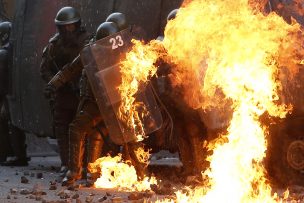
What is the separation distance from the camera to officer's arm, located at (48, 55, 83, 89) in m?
10.5

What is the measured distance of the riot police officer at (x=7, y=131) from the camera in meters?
14.4

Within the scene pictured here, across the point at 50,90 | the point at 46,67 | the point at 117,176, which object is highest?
the point at 46,67

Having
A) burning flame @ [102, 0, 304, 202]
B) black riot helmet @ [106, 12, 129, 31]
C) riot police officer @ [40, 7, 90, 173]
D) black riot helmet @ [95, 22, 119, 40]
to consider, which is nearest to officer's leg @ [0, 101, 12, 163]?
riot police officer @ [40, 7, 90, 173]

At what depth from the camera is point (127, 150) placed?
1005cm

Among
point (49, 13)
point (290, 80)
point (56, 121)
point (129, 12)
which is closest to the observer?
point (290, 80)

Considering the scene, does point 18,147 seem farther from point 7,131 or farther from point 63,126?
point 63,126

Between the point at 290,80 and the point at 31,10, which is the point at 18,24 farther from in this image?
the point at 290,80

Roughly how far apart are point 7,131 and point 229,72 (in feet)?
24.0

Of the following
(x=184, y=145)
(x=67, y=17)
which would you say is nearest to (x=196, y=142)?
(x=184, y=145)

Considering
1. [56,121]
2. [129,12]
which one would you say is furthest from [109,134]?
[129,12]

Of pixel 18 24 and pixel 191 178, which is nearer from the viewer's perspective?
pixel 191 178

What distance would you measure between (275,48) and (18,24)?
709 centimetres

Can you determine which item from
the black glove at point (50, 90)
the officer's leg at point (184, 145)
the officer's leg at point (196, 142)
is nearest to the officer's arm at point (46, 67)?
the black glove at point (50, 90)

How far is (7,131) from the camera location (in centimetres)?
1480
